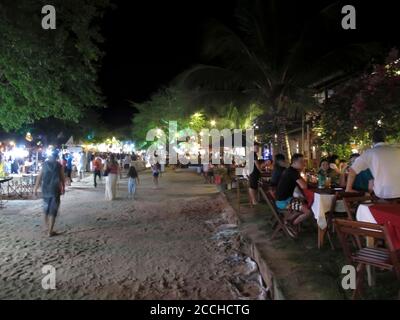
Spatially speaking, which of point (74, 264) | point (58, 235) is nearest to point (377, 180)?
point (74, 264)

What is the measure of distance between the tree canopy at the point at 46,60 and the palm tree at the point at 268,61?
3.77 meters

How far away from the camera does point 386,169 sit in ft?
17.2

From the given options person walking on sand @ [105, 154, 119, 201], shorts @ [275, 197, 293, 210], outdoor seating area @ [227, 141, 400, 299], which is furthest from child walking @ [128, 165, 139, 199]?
shorts @ [275, 197, 293, 210]

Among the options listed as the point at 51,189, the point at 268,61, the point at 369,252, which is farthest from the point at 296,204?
the point at 268,61

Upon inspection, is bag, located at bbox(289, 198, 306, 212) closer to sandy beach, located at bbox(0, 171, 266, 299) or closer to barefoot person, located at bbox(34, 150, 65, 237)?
sandy beach, located at bbox(0, 171, 266, 299)

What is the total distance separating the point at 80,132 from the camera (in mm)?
48688

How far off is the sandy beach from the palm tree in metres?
4.22

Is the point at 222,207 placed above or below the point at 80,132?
below

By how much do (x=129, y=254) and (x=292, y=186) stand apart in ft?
11.2

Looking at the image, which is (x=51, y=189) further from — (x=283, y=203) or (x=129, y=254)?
(x=283, y=203)

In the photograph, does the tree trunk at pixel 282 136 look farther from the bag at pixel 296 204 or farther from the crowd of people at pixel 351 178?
the bag at pixel 296 204

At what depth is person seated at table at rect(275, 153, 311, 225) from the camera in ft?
24.2
